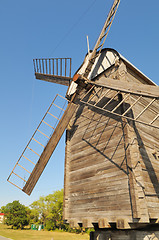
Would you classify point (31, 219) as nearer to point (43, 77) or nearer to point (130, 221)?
point (43, 77)

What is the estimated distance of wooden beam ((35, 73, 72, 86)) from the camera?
Answer: 40.0ft

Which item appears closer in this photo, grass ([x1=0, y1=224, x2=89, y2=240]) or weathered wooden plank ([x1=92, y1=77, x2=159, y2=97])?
weathered wooden plank ([x1=92, y1=77, x2=159, y2=97])

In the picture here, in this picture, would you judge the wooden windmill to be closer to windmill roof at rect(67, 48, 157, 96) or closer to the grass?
windmill roof at rect(67, 48, 157, 96)

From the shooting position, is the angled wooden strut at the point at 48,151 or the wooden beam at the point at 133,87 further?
the angled wooden strut at the point at 48,151

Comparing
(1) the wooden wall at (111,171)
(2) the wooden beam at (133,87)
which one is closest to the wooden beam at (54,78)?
(1) the wooden wall at (111,171)

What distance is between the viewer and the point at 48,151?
9.10 metres

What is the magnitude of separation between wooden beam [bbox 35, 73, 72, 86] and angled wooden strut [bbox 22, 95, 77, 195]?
279 centimetres

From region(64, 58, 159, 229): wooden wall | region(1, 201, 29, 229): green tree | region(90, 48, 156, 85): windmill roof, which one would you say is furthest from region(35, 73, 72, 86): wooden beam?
region(1, 201, 29, 229): green tree

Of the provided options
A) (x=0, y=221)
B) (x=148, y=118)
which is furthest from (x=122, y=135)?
(x=0, y=221)

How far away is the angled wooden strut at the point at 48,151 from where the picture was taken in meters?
8.70

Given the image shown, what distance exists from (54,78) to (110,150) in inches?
307

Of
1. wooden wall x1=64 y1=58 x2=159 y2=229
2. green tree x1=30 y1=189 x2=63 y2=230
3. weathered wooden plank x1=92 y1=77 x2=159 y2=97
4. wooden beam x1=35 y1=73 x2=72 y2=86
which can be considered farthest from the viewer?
green tree x1=30 y1=189 x2=63 y2=230

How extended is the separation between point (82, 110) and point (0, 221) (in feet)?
370

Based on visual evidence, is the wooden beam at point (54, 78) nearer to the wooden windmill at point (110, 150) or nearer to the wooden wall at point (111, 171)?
the wooden windmill at point (110, 150)
